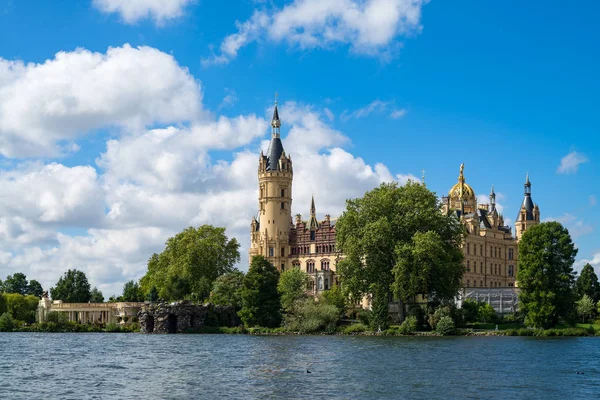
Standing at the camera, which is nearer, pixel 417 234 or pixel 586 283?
pixel 417 234

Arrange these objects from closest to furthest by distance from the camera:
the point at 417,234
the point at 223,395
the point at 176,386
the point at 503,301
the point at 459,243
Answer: the point at 223,395, the point at 176,386, the point at 417,234, the point at 459,243, the point at 503,301

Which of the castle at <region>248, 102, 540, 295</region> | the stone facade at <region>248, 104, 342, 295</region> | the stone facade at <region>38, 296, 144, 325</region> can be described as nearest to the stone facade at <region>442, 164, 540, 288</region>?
the castle at <region>248, 102, 540, 295</region>

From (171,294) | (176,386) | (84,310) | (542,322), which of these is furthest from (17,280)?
(176,386)

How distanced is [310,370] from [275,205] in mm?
88540

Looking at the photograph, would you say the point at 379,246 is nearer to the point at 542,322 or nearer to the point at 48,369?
the point at 542,322

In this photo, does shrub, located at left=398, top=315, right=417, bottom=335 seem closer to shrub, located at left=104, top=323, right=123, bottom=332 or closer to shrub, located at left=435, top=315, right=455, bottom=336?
shrub, located at left=435, top=315, right=455, bottom=336

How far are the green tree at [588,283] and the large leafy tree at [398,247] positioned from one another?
1095 inches

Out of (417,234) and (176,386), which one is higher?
(417,234)

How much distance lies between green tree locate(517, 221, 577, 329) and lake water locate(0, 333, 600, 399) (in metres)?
9.71

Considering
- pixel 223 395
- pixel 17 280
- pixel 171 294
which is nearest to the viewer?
pixel 223 395

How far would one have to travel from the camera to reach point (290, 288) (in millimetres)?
95250

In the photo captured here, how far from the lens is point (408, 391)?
36219mm

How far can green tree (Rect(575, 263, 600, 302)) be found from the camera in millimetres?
107562

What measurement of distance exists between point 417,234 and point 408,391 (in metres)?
46.1
